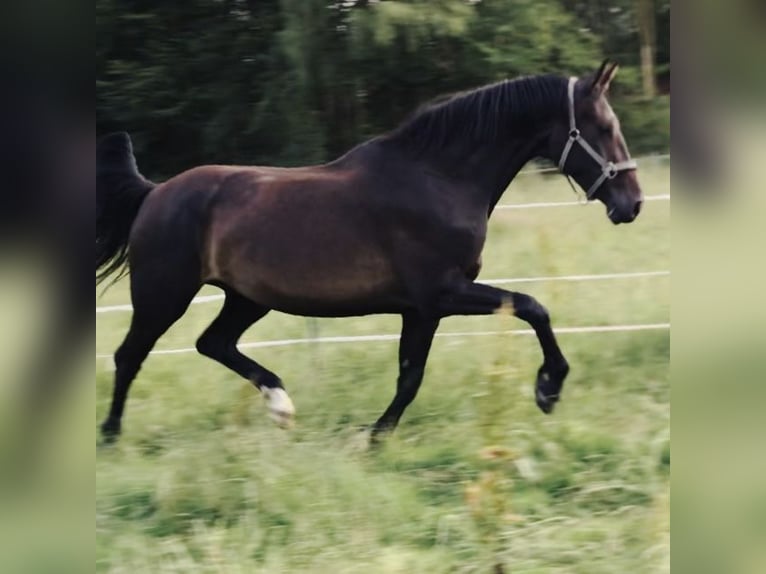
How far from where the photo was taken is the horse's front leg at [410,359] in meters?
3.74

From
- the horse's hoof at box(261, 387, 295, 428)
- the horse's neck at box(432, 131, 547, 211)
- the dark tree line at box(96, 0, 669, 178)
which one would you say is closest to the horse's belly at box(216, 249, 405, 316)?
the horse's hoof at box(261, 387, 295, 428)

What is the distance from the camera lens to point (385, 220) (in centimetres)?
361

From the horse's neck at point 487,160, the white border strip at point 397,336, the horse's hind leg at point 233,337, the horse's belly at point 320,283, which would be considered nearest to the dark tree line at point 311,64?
the white border strip at point 397,336

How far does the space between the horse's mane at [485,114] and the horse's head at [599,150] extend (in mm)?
90

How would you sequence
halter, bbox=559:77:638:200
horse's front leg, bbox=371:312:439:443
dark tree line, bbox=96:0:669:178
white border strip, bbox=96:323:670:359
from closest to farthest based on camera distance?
halter, bbox=559:77:638:200
horse's front leg, bbox=371:312:439:443
white border strip, bbox=96:323:670:359
dark tree line, bbox=96:0:669:178

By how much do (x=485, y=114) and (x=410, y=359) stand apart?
1145mm

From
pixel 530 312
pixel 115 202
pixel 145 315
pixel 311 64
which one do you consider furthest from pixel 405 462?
pixel 311 64

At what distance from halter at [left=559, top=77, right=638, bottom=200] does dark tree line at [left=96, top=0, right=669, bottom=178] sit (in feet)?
6.83

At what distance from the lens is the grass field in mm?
2688

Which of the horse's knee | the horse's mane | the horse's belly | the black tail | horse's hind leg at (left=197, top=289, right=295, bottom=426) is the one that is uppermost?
the horse's mane

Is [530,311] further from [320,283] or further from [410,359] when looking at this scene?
[320,283]

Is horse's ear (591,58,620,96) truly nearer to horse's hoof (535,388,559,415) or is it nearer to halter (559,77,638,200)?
halter (559,77,638,200)

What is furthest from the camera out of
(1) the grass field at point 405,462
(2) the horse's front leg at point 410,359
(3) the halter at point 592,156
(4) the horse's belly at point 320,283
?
(2) the horse's front leg at point 410,359

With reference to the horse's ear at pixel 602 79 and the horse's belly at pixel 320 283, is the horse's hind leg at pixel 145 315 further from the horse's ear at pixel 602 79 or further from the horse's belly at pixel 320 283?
the horse's ear at pixel 602 79
